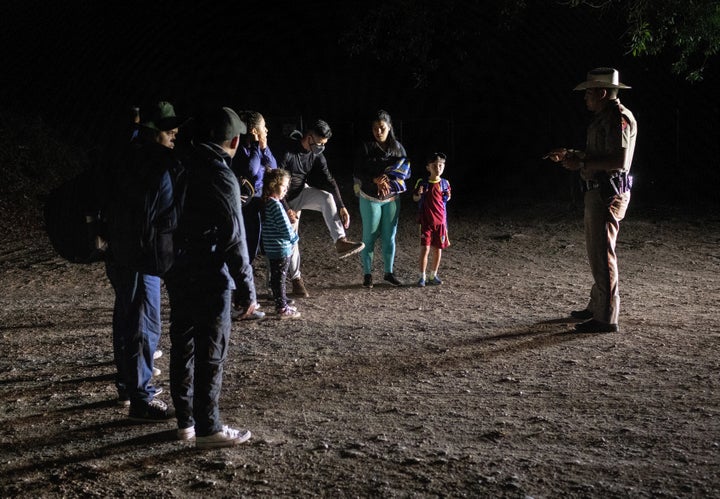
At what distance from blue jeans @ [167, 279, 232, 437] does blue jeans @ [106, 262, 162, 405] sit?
23.3 inches

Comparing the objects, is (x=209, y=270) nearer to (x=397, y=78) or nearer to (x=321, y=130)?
(x=321, y=130)

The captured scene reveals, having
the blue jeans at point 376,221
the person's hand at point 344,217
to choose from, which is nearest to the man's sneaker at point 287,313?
the person's hand at point 344,217

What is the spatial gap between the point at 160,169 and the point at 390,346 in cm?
279

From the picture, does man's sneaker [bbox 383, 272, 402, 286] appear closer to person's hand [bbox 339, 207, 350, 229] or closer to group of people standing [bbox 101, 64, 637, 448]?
person's hand [bbox 339, 207, 350, 229]

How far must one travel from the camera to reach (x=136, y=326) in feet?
17.0

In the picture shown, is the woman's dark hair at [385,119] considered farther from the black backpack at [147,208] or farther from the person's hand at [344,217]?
the black backpack at [147,208]

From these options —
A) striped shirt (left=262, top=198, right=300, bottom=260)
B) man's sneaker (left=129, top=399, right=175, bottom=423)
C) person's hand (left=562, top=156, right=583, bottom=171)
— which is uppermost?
person's hand (left=562, top=156, right=583, bottom=171)

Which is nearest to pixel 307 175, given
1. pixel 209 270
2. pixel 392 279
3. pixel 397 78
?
pixel 392 279

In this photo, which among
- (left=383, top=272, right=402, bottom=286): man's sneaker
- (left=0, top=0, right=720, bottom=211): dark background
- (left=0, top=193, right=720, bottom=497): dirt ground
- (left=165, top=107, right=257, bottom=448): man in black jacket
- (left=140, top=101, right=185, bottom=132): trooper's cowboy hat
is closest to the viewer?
(left=0, top=193, right=720, bottom=497): dirt ground

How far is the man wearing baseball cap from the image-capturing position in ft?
23.2

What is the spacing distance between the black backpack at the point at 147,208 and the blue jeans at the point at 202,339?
0.24 m

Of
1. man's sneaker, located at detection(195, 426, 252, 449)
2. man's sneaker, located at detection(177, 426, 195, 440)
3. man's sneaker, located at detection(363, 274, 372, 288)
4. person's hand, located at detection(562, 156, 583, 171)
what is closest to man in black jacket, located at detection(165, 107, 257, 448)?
man's sneaker, located at detection(195, 426, 252, 449)

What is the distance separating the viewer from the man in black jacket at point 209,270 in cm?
438

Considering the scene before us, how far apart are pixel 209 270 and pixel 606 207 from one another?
13.1 feet
